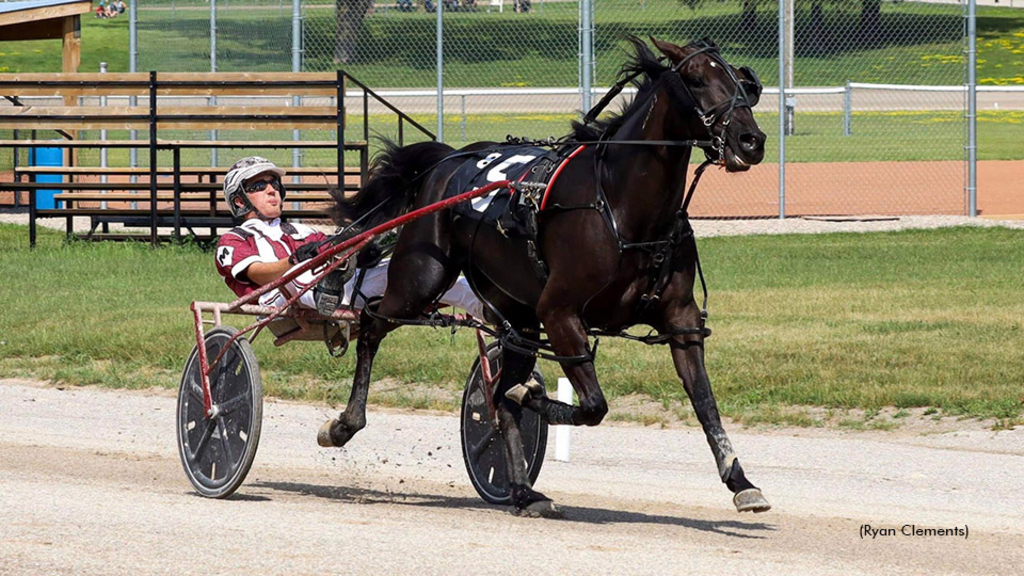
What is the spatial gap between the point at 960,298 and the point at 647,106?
708cm

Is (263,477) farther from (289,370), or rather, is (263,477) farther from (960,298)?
(960,298)

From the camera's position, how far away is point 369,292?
25.2 ft

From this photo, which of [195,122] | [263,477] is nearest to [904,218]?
[195,122]

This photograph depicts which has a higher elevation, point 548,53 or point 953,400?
point 548,53

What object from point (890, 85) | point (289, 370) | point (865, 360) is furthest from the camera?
point (890, 85)

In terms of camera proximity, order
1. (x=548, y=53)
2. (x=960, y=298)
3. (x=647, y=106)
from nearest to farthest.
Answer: (x=647, y=106) < (x=960, y=298) < (x=548, y=53)

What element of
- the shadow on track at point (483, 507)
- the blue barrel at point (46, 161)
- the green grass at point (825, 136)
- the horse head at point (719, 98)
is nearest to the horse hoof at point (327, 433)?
the shadow on track at point (483, 507)

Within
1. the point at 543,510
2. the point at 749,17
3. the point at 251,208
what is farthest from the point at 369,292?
the point at 749,17

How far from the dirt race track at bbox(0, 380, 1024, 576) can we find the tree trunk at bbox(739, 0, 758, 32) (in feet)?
35.6

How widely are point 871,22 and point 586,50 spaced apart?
4.20 meters

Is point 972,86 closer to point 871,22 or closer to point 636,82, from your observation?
point 871,22

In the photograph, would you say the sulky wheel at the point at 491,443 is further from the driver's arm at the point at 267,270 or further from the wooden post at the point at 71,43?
the wooden post at the point at 71,43

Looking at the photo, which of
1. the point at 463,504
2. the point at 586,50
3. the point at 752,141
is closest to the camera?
the point at 752,141

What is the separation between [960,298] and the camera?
12602 millimetres
